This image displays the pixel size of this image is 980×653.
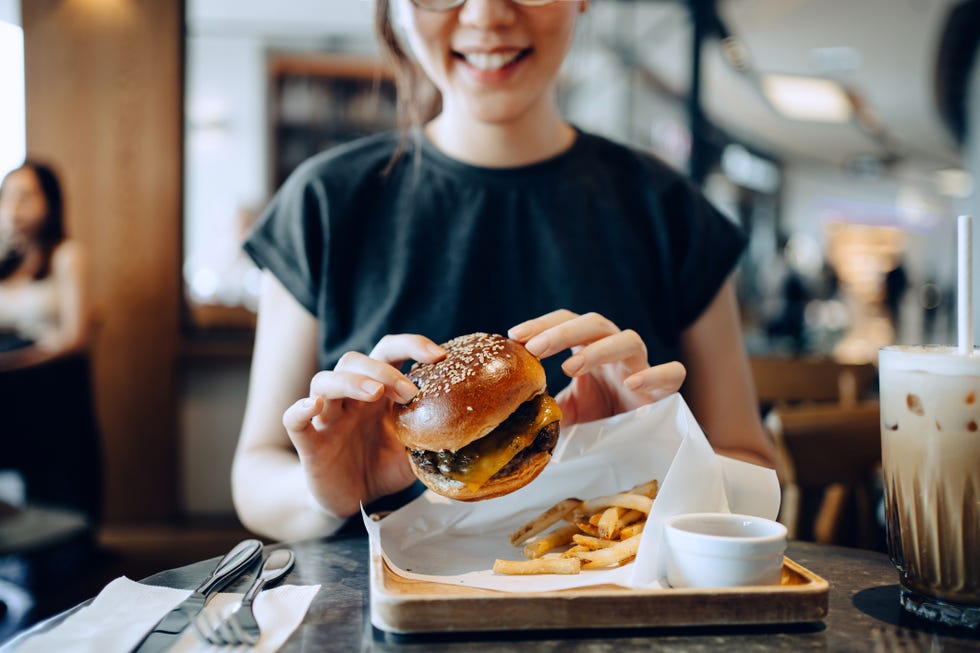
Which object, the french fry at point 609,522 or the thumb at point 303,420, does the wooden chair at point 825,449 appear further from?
the thumb at point 303,420

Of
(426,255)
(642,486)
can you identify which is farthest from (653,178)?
(642,486)

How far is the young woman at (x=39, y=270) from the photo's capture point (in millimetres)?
4145

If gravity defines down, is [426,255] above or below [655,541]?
above

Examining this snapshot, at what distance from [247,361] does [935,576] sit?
14.5 feet

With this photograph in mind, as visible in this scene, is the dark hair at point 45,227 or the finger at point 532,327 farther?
the dark hair at point 45,227

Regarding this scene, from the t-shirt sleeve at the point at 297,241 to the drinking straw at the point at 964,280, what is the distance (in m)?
1.07

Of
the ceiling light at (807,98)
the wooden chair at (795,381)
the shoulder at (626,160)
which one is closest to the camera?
the shoulder at (626,160)

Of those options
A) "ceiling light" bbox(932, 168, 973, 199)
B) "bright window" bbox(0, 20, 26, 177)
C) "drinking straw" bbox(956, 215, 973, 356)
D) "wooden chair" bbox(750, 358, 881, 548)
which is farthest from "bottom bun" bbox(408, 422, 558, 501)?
"ceiling light" bbox(932, 168, 973, 199)

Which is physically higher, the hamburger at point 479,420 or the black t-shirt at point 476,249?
the black t-shirt at point 476,249

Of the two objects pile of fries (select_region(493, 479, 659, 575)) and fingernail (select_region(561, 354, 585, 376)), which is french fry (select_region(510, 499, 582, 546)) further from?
fingernail (select_region(561, 354, 585, 376))

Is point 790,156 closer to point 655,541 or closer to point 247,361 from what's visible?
point 247,361

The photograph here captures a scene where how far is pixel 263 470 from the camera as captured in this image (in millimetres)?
1450

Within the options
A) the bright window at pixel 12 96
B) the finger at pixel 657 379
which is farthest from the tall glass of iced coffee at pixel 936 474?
the bright window at pixel 12 96

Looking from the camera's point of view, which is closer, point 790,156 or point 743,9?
point 743,9
